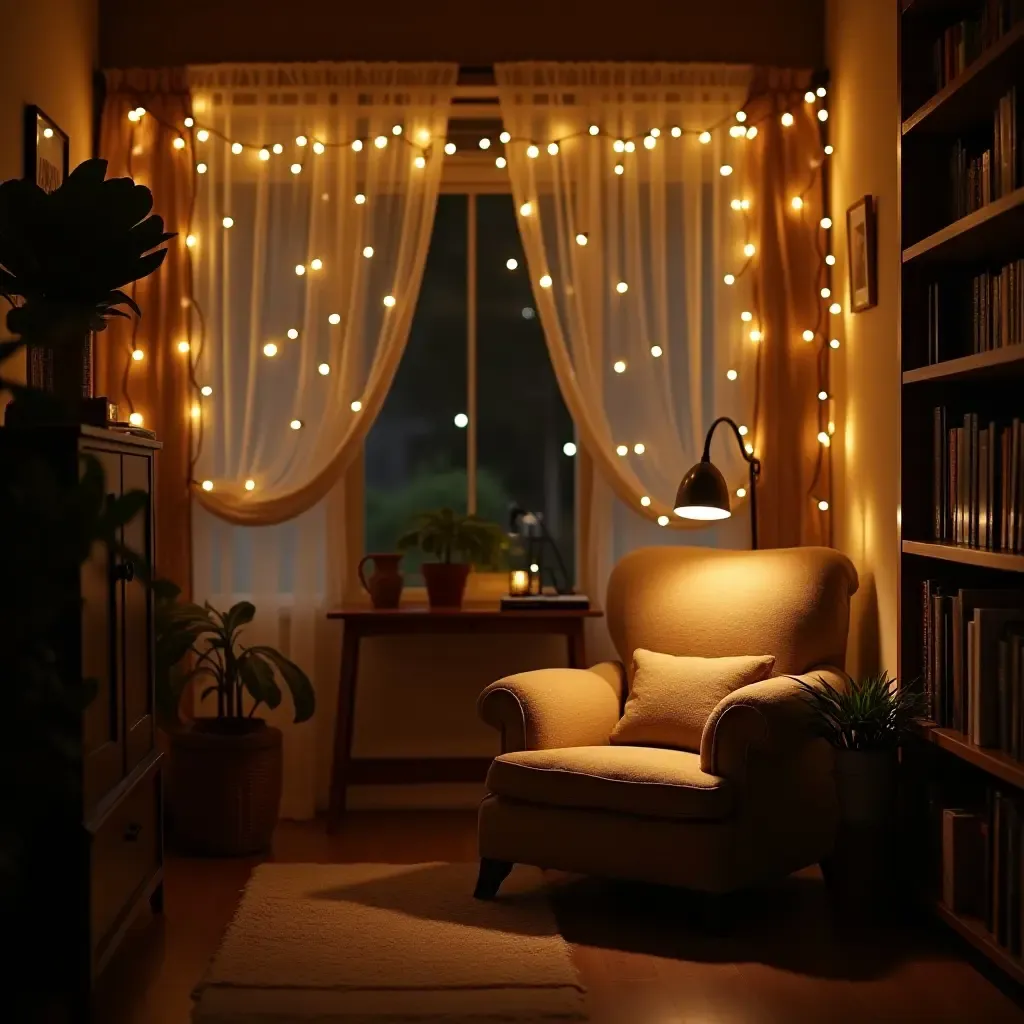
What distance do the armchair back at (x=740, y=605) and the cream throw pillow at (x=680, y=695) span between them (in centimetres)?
11

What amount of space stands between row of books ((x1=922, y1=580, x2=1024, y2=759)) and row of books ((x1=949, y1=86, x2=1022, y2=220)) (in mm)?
907

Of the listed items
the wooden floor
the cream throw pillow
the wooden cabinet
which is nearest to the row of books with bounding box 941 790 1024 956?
the wooden floor

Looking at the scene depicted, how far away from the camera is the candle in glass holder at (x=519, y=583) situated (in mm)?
4625

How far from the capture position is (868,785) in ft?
11.3

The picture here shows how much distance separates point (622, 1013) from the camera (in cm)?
287

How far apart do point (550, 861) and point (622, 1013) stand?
0.67m

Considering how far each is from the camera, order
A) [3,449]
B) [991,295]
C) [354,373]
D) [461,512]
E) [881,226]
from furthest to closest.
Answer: [461,512] < [354,373] < [881,226] < [991,295] < [3,449]

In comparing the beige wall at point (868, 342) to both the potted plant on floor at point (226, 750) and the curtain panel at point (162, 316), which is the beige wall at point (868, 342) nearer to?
the potted plant on floor at point (226, 750)

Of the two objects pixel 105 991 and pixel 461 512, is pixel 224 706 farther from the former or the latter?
pixel 105 991

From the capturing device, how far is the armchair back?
3.90 m

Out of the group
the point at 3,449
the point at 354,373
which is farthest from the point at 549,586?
the point at 3,449

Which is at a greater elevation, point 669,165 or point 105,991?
point 669,165

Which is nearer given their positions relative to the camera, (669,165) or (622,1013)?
(622,1013)

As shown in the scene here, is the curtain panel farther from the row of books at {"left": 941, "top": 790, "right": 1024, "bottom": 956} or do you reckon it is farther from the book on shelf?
the row of books at {"left": 941, "top": 790, "right": 1024, "bottom": 956}
